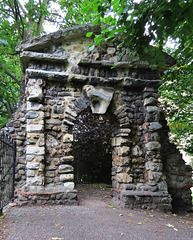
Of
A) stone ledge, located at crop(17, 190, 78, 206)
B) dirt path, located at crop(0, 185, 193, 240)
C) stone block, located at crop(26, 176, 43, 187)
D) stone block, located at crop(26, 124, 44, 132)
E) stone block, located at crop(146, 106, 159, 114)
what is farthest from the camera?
stone block, located at crop(146, 106, 159, 114)

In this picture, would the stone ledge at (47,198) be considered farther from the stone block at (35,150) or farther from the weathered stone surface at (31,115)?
the weathered stone surface at (31,115)

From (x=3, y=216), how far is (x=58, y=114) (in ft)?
8.75

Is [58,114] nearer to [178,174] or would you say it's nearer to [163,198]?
[163,198]

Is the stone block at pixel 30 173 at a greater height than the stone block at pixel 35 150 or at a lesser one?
lesser

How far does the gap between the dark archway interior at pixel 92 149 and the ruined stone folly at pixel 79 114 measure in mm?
3015

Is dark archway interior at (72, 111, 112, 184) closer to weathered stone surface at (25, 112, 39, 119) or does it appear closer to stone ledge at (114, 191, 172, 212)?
weathered stone surface at (25, 112, 39, 119)

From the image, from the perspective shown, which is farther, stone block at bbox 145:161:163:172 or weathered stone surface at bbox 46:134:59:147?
stone block at bbox 145:161:163:172

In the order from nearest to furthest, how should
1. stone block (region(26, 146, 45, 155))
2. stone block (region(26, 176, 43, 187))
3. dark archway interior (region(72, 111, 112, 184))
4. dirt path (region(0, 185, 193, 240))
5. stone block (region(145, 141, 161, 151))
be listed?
dirt path (region(0, 185, 193, 240)) → stone block (region(26, 176, 43, 187)) → stone block (region(26, 146, 45, 155)) → stone block (region(145, 141, 161, 151)) → dark archway interior (region(72, 111, 112, 184))

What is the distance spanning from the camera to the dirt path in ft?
10.3

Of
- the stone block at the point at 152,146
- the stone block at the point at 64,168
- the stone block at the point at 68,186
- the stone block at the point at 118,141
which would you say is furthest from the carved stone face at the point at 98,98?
the stone block at the point at 68,186

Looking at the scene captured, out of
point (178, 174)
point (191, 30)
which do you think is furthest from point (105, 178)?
point (191, 30)

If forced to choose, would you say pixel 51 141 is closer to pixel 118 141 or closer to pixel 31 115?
pixel 31 115

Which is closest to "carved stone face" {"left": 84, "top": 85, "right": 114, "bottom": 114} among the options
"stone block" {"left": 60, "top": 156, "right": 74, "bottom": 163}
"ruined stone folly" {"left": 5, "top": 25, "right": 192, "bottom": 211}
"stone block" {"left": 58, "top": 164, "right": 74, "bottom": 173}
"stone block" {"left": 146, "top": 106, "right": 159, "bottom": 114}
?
"ruined stone folly" {"left": 5, "top": 25, "right": 192, "bottom": 211}

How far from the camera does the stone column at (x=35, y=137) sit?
5.08 metres
